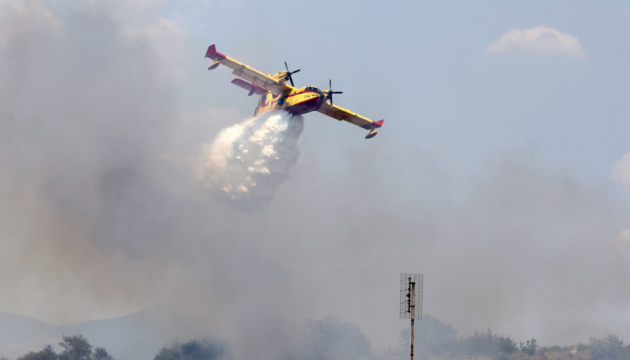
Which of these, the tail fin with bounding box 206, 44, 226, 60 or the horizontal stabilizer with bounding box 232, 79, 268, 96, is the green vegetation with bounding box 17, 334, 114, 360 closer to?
the horizontal stabilizer with bounding box 232, 79, 268, 96

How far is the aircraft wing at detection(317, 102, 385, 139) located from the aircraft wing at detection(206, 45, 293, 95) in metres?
6.19

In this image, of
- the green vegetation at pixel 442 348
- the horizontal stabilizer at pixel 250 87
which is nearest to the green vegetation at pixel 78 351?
the green vegetation at pixel 442 348

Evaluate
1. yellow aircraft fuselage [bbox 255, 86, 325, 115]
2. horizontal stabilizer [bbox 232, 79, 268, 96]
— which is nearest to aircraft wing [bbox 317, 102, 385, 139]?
yellow aircraft fuselage [bbox 255, 86, 325, 115]

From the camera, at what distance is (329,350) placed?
4417 inches

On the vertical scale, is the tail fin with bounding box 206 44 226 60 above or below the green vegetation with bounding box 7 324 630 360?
above

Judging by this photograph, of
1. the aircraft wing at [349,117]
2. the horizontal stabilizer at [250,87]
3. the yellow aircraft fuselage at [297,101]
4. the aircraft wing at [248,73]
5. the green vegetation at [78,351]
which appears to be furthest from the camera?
the green vegetation at [78,351]

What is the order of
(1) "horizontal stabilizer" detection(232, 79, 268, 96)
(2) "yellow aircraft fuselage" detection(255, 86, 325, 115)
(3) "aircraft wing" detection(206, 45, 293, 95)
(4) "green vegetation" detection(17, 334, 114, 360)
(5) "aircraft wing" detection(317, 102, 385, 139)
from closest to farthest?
(2) "yellow aircraft fuselage" detection(255, 86, 325, 115)
(3) "aircraft wing" detection(206, 45, 293, 95)
(1) "horizontal stabilizer" detection(232, 79, 268, 96)
(5) "aircraft wing" detection(317, 102, 385, 139)
(4) "green vegetation" detection(17, 334, 114, 360)

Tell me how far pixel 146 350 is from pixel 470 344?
5137 centimetres

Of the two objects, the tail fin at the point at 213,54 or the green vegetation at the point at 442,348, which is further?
the green vegetation at the point at 442,348

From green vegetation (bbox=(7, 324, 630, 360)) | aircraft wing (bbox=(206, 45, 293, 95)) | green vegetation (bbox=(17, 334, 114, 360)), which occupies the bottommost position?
green vegetation (bbox=(17, 334, 114, 360))

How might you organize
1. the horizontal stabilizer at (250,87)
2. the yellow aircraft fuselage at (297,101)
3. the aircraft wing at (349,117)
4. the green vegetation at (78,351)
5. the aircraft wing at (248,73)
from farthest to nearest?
the green vegetation at (78,351)
the aircraft wing at (349,117)
the horizontal stabilizer at (250,87)
the aircraft wing at (248,73)
the yellow aircraft fuselage at (297,101)

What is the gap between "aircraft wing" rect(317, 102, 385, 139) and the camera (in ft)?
274

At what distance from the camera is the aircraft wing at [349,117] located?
8356 centimetres

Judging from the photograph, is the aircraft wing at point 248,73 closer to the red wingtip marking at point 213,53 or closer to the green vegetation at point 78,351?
the red wingtip marking at point 213,53
